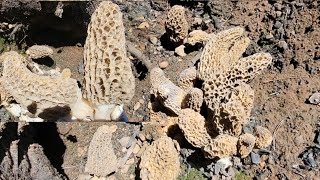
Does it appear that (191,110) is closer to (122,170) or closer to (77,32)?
(122,170)

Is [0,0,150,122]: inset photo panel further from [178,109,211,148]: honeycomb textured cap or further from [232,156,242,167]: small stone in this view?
[232,156,242,167]: small stone

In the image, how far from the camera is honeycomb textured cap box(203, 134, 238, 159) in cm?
189

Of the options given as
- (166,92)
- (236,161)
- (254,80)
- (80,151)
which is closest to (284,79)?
(254,80)

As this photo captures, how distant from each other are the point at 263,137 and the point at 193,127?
11.7 inches

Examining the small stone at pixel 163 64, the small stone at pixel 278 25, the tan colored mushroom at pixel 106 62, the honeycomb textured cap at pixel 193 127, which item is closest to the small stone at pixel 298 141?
the honeycomb textured cap at pixel 193 127

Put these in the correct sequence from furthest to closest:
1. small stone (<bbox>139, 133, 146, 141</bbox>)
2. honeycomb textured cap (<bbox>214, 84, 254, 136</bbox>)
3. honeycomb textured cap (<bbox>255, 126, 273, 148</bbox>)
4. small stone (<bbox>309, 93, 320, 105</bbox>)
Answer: small stone (<bbox>139, 133, 146, 141</bbox>) → small stone (<bbox>309, 93, 320, 105</bbox>) → honeycomb textured cap (<bbox>255, 126, 273, 148</bbox>) → honeycomb textured cap (<bbox>214, 84, 254, 136</bbox>)

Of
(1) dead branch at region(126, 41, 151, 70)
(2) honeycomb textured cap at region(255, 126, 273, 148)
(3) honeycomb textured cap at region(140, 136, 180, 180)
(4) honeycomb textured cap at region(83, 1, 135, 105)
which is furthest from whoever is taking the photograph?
(1) dead branch at region(126, 41, 151, 70)

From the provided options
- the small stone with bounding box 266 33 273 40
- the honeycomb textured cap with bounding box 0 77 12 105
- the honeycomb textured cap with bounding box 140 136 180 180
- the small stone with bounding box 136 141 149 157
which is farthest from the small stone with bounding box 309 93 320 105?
the honeycomb textured cap with bounding box 0 77 12 105

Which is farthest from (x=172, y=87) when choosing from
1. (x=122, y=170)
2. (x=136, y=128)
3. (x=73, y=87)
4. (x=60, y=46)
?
(x=60, y=46)

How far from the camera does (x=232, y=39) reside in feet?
6.83

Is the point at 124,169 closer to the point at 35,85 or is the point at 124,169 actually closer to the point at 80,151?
the point at 80,151

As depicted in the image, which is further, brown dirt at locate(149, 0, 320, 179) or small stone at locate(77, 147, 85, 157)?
small stone at locate(77, 147, 85, 157)

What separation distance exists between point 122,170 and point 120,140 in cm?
14

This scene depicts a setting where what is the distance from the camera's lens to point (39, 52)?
8.20 ft
